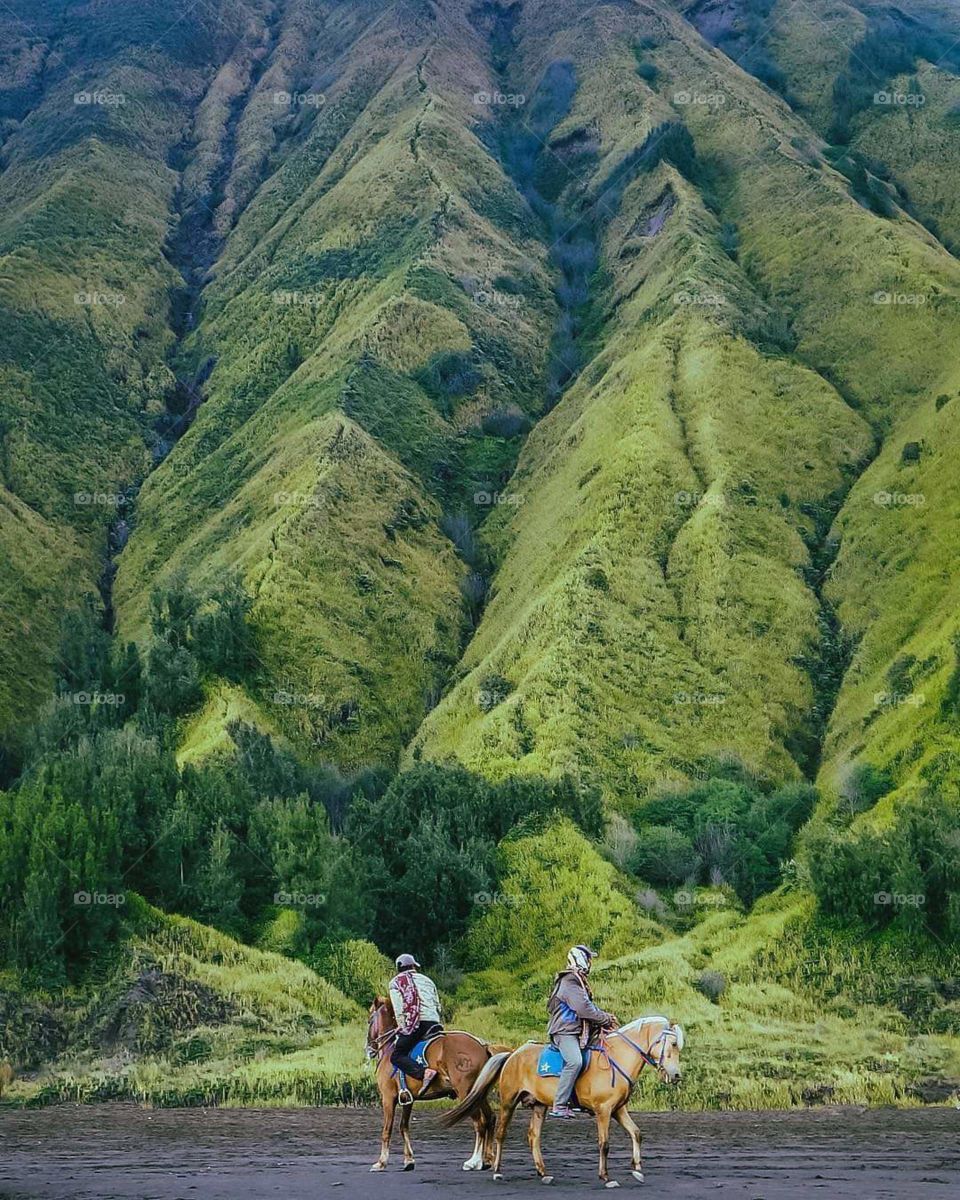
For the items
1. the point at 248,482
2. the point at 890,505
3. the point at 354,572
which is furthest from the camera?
the point at 248,482

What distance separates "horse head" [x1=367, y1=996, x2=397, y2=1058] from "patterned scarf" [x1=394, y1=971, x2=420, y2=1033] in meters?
0.36

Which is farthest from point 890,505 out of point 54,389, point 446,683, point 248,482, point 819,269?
point 54,389

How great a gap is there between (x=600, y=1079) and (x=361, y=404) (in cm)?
6813

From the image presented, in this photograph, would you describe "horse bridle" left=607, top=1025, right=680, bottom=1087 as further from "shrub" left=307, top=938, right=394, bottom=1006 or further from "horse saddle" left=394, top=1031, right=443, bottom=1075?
"shrub" left=307, top=938, right=394, bottom=1006

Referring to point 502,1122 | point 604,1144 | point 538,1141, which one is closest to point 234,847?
point 502,1122

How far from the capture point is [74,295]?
10756 centimetres

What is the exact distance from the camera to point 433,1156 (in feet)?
73.5

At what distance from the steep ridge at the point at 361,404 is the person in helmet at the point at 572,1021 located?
43644mm

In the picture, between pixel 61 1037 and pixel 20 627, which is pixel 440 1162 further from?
pixel 20 627

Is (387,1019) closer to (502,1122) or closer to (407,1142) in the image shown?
(407,1142)

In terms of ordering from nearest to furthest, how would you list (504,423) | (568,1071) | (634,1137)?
(634,1137), (568,1071), (504,423)

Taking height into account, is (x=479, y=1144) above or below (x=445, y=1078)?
below

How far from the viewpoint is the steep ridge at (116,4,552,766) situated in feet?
224

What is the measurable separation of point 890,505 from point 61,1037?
45.6 meters
